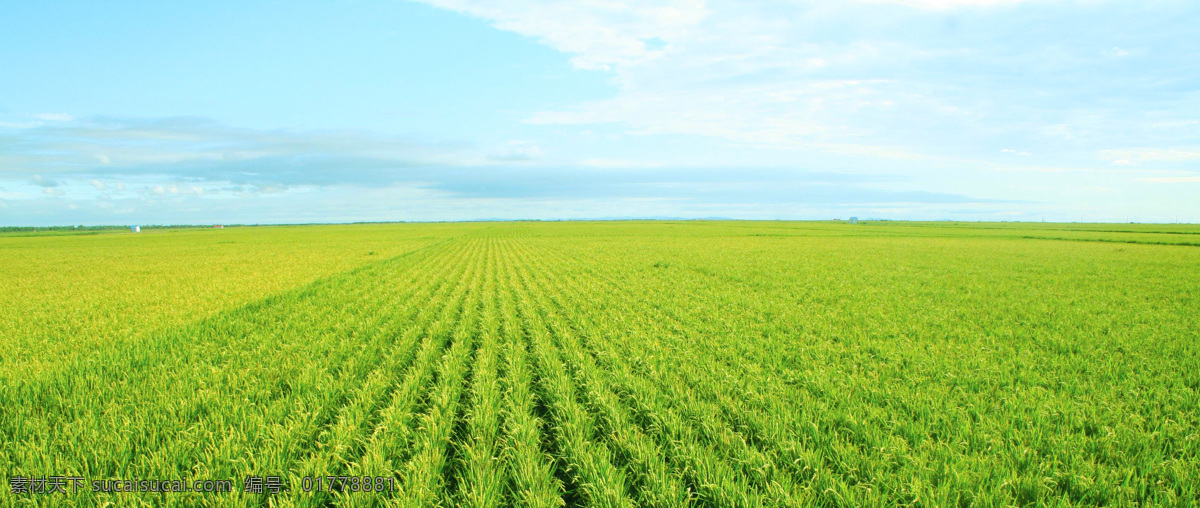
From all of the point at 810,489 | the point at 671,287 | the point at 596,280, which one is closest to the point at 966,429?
the point at 810,489

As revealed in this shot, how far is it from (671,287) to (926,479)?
Answer: 1199cm

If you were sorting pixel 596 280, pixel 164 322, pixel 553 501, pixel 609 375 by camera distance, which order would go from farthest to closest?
pixel 596 280
pixel 164 322
pixel 609 375
pixel 553 501

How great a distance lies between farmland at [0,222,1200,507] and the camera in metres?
3.67

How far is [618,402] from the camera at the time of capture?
17.3 feet

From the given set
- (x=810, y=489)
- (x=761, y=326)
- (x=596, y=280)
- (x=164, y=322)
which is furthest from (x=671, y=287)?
(x=164, y=322)

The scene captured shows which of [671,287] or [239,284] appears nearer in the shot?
[671,287]

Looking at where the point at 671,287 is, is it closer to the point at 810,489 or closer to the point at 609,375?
the point at 609,375

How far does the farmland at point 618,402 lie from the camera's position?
367cm

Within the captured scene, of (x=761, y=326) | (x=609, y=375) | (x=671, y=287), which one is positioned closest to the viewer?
(x=609, y=375)

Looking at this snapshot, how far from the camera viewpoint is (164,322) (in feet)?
35.1

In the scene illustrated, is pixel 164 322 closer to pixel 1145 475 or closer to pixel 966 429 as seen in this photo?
pixel 966 429

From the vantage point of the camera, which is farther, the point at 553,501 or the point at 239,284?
the point at 239,284

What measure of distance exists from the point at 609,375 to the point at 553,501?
9.56 feet

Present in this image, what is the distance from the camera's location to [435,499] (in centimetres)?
352
